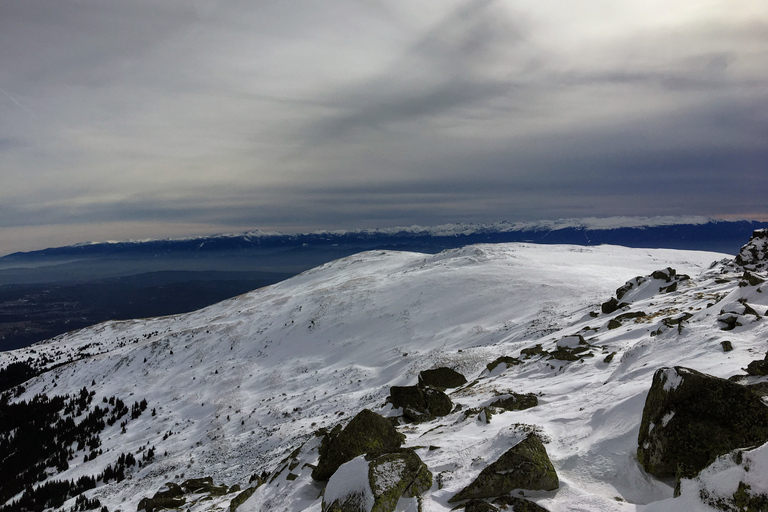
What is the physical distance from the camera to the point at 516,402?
13.0m

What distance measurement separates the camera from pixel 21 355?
124 m

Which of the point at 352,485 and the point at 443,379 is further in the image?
the point at 443,379

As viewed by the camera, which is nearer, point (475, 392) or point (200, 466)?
point (475, 392)

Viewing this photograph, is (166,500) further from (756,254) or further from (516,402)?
(756,254)

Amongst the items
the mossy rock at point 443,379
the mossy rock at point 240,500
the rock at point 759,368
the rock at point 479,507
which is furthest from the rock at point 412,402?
the rock at point 759,368

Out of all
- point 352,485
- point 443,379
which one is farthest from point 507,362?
point 352,485

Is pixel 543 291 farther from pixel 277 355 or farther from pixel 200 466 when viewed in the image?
pixel 200 466

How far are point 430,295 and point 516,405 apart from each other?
43.2 metres

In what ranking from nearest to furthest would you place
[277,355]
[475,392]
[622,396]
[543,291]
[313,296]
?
[622,396], [475,392], [543,291], [277,355], [313,296]

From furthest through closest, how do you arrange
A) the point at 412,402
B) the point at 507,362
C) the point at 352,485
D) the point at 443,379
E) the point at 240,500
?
the point at 443,379, the point at 507,362, the point at 412,402, the point at 240,500, the point at 352,485

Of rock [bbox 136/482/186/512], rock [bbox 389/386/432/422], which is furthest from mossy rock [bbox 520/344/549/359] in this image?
rock [bbox 136/482/186/512]

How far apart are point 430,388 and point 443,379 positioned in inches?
256

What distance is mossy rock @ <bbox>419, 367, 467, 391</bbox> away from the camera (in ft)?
73.6

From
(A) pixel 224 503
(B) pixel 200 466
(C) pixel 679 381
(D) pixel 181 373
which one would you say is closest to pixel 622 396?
(C) pixel 679 381
